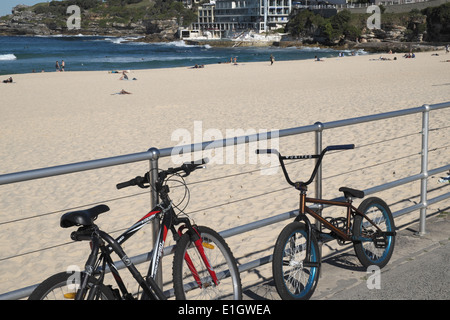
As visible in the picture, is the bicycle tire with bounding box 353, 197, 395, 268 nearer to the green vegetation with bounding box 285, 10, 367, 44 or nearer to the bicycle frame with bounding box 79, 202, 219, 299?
the bicycle frame with bounding box 79, 202, 219, 299

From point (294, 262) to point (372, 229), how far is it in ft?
3.17

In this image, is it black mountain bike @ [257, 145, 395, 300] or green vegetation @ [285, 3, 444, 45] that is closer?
black mountain bike @ [257, 145, 395, 300]

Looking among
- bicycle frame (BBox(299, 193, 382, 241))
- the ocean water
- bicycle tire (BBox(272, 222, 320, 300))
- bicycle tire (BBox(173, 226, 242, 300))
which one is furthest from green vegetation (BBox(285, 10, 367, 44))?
bicycle tire (BBox(173, 226, 242, 300))

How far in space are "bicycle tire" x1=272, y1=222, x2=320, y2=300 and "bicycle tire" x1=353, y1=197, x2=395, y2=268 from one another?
17.5 inches

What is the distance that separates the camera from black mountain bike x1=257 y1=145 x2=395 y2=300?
145 inches

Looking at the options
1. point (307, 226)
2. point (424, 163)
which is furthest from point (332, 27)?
point (307, 226)

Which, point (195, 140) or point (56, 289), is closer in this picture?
point (56, 289)

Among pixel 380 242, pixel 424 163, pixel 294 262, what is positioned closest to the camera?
pixel 294 262

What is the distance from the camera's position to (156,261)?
10.5 ft

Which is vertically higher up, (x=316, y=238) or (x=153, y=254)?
(x=153, y=254)

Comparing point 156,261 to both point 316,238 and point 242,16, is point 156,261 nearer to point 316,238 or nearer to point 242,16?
point 316,238

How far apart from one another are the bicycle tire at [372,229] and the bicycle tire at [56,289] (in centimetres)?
213

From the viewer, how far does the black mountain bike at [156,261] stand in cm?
277
